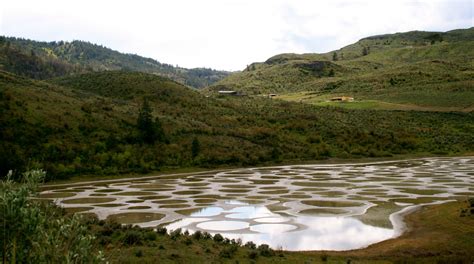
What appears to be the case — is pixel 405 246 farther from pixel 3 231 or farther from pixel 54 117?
pixel 54 117

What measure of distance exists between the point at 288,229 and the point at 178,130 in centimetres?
4355

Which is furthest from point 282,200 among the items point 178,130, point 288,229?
point 178,130

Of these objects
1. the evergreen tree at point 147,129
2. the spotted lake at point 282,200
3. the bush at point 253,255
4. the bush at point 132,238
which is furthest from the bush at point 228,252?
the evergreen tree at point 147,129

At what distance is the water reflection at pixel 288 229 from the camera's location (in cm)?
2188

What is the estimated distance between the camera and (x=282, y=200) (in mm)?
33281

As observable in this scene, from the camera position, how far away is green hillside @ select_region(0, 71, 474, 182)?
4869 centimetres

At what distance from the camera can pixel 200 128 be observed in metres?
70.9

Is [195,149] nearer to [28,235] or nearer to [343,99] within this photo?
[28,235]

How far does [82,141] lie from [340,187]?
28.8 meters

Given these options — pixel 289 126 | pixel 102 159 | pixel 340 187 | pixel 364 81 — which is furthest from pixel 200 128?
pixel 364 81

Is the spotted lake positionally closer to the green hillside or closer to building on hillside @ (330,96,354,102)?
the green hillside

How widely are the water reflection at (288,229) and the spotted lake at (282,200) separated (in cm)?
5

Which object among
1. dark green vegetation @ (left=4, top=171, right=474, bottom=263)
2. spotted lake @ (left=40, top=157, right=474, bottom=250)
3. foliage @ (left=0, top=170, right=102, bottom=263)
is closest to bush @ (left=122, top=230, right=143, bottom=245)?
dark green vegetation @ (left=4, top=171, right=474, bottom=263)

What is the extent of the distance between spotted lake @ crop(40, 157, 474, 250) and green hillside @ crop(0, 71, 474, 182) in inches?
226
